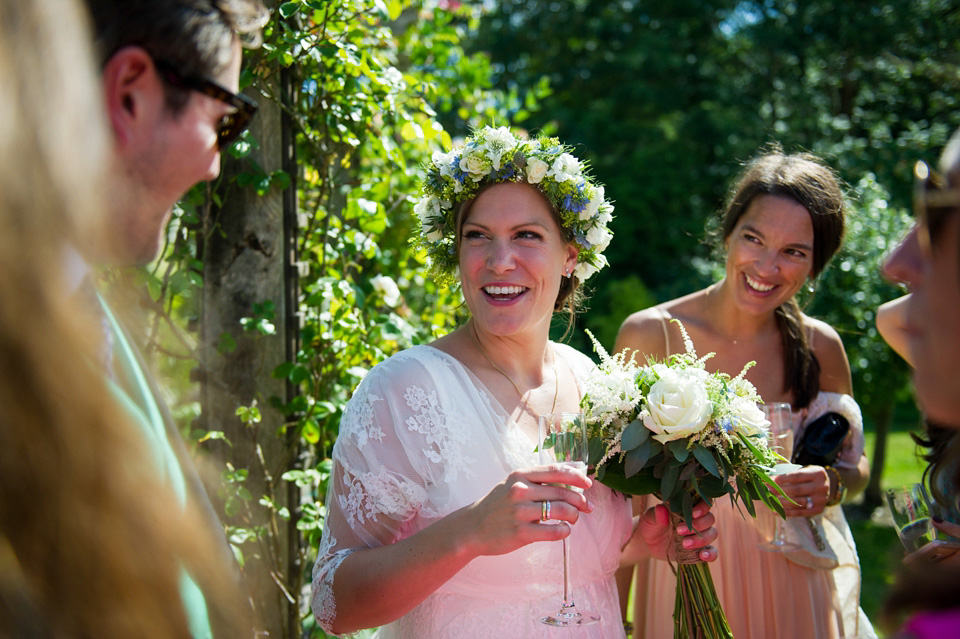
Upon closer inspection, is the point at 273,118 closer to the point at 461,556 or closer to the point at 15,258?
the point at 461,556

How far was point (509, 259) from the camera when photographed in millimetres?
2541

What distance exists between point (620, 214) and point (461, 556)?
31.4 ft

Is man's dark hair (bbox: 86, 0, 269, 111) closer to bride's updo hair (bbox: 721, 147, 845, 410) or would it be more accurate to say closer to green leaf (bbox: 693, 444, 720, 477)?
green leaf (bbox: 693, 444, 720, 477)

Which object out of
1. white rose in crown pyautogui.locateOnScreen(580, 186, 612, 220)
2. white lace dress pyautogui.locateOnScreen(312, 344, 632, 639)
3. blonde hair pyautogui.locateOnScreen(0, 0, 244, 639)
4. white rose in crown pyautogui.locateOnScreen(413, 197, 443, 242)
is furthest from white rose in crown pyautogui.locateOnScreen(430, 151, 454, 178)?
blonde hair pyautogui.locateOnScreen(0, 0, 244, 639)

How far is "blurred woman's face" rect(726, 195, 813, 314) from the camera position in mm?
3379

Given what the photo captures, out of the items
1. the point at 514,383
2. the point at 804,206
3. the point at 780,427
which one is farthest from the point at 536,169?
the point at 804,206

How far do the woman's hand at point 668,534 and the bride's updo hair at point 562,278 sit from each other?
0.89 metres

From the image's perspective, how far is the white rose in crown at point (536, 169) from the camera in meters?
2.60

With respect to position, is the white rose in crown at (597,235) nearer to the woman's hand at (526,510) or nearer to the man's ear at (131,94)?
the woman's hand at (526,510)

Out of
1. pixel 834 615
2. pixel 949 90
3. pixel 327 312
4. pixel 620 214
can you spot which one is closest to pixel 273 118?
pixel 327 312

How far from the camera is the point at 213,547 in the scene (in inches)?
42.4

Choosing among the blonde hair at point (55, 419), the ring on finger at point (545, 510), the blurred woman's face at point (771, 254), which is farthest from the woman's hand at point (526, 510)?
the blurred woman's face at point (771, 254)

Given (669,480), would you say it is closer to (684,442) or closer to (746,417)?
(684,442)

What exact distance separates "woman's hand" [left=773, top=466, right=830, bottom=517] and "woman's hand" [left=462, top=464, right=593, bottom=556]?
119cm
